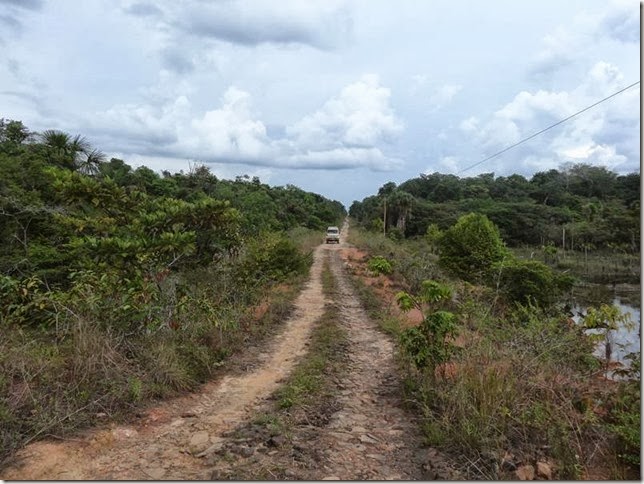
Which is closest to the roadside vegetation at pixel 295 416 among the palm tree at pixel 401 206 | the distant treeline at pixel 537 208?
the distant treeline at pixel 537 208

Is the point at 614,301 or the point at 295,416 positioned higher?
the point at 295,416

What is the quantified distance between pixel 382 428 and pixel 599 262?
4282 centimetres

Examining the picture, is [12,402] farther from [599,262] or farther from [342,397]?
[599,262]

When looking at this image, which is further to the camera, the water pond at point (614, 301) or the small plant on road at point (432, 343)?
the water pond at point (614, 301)

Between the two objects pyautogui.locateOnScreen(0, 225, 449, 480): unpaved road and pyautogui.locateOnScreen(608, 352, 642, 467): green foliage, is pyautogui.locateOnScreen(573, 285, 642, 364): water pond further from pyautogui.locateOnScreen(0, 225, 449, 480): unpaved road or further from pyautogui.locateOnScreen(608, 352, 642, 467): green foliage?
pyautogui.locateOnScreen(0, 225, 449, 480): unpaved road

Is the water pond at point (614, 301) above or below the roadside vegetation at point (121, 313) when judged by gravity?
below

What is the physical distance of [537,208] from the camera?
52.8 metres

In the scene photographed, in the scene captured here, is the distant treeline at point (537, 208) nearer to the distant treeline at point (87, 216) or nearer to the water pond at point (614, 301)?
the water pond at point (614, 301)

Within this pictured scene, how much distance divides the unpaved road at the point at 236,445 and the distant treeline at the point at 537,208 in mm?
27458

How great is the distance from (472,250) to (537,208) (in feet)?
122

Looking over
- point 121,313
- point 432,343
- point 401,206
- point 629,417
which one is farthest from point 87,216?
point 401,206

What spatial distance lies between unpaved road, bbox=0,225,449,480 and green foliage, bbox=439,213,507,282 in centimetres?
1534

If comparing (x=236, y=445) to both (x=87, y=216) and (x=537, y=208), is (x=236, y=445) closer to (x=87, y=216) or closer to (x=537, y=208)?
(x=87, y=216)

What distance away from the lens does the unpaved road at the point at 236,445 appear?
11.5 feet
